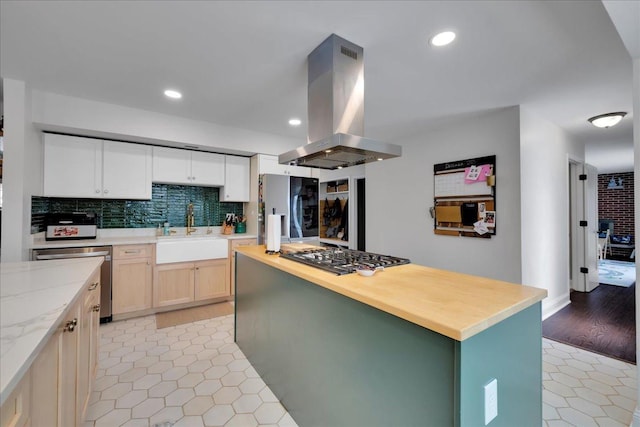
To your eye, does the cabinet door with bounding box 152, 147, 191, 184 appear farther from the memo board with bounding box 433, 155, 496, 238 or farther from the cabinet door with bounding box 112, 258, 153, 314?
the memo board with bounding box 433, 155, 496, 238

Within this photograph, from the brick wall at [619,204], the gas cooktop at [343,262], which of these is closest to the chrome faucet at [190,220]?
the gas cooktop at [343,262]

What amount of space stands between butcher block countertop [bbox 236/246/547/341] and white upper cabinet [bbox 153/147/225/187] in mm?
2772

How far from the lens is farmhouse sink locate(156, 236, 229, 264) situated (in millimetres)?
3371

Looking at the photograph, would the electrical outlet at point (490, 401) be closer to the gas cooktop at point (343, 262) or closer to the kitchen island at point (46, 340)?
the gas cooktop at point (343, 262)

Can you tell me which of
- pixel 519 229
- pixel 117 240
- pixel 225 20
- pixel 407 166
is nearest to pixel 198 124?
pixel 117 240

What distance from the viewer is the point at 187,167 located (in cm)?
382

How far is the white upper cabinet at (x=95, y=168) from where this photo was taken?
3.04 metres

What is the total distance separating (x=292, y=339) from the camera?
1.75 metres

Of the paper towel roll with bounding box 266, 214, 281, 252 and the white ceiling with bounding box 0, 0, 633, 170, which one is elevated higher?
the white ceiling with bounding box 0, 0, 633, 170

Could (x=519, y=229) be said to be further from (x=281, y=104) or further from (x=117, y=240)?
(x=117, y=240)

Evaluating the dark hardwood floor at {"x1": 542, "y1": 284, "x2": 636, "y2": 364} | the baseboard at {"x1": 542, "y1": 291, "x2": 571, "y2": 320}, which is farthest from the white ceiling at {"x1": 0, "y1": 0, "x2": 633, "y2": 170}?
the dark hardwood floor at {"x1": 542, "y1": 284, "x2": 636, "y2": 364}

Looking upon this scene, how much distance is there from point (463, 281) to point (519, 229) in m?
2.05

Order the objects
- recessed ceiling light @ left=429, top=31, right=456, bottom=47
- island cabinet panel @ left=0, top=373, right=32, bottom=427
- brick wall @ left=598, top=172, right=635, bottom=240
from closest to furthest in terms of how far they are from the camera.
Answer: island cabinet panel @ left=0, top=373, right=32, bottom=427
recessed ceiling light @ left=429, top=31, right=456, bottom=47
brick wall @ left=598, top=172, right=635, bottom=240

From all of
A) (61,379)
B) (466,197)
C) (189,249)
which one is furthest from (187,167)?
(466,197)
